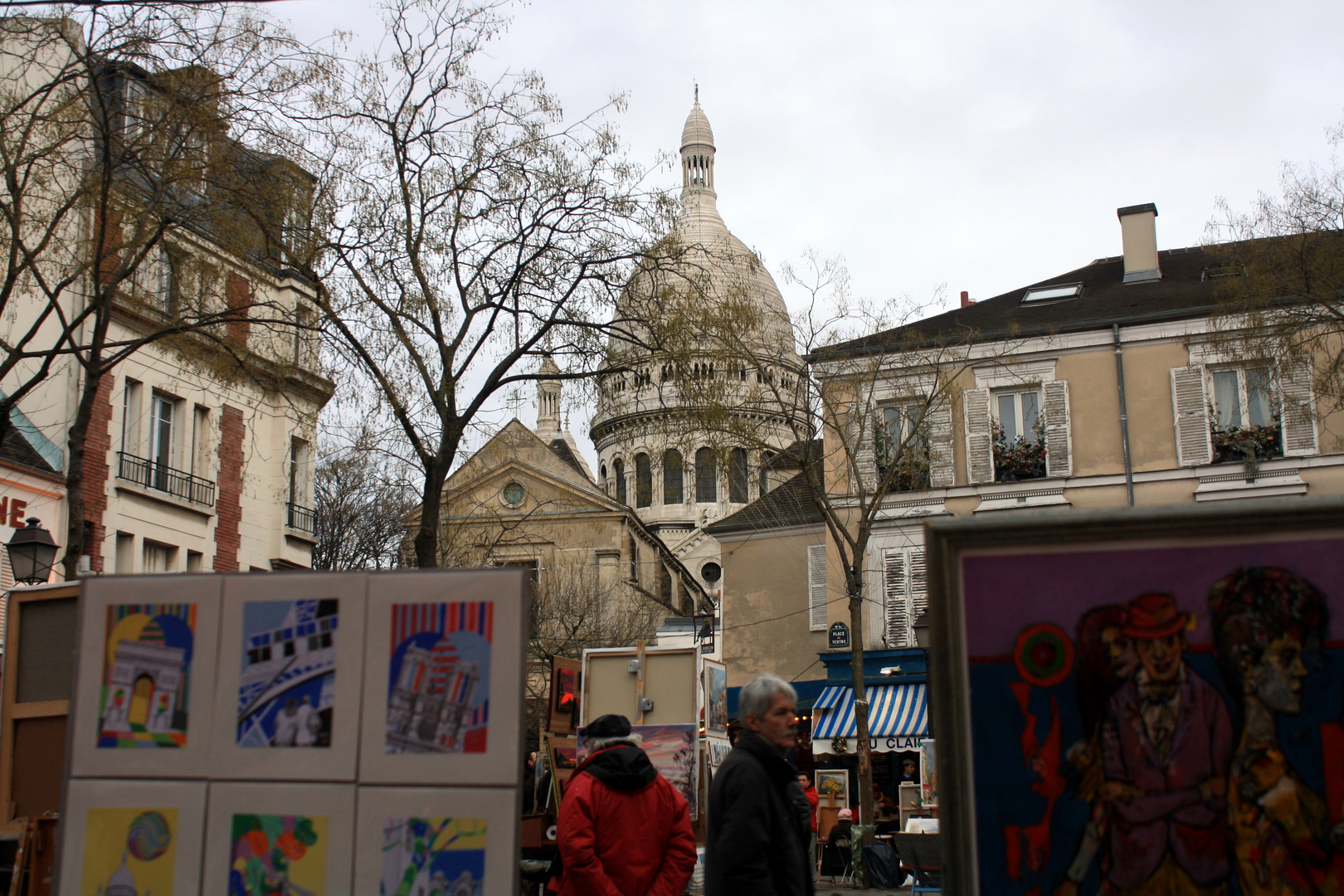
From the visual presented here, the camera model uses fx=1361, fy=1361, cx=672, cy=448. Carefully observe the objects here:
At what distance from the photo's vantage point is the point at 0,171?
12859 millimetres

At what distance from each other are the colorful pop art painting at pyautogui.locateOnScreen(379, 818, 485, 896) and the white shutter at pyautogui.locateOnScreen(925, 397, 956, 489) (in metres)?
24.1

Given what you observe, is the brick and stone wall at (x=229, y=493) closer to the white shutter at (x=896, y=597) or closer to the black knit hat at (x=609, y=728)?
the white shutter at (x=896, y=597)

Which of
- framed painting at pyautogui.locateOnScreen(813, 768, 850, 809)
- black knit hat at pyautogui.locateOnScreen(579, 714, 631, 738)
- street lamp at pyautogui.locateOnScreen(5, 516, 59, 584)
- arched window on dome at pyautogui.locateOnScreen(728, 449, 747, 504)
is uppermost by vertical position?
arched window on dome at pyautogui.locateOnScreen(728, 449, 747, 504)

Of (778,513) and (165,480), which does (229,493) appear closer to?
(165,480)

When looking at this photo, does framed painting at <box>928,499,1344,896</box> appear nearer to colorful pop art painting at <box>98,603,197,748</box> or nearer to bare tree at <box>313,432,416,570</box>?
colorful pop art painting at <box>98,603,197,748</box>

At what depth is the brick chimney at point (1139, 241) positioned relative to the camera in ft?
104

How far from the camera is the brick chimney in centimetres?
3167

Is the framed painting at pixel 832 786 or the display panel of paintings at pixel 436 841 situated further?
the framed painting at pixel 832 786

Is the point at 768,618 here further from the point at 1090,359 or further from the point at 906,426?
the point at 1090,359

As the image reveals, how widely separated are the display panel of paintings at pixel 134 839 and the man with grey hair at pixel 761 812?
1899mm

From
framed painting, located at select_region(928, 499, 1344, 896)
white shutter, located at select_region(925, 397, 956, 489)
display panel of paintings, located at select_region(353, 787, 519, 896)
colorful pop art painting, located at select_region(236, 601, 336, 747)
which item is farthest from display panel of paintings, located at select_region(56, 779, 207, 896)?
white shutter, located at select_region(925, 397, 956, 489)

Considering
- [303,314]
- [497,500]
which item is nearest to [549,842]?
[303,314]

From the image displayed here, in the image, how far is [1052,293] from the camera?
32125 mm

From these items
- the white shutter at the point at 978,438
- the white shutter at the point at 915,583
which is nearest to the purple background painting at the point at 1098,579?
the white shutter at the point at 978,438
